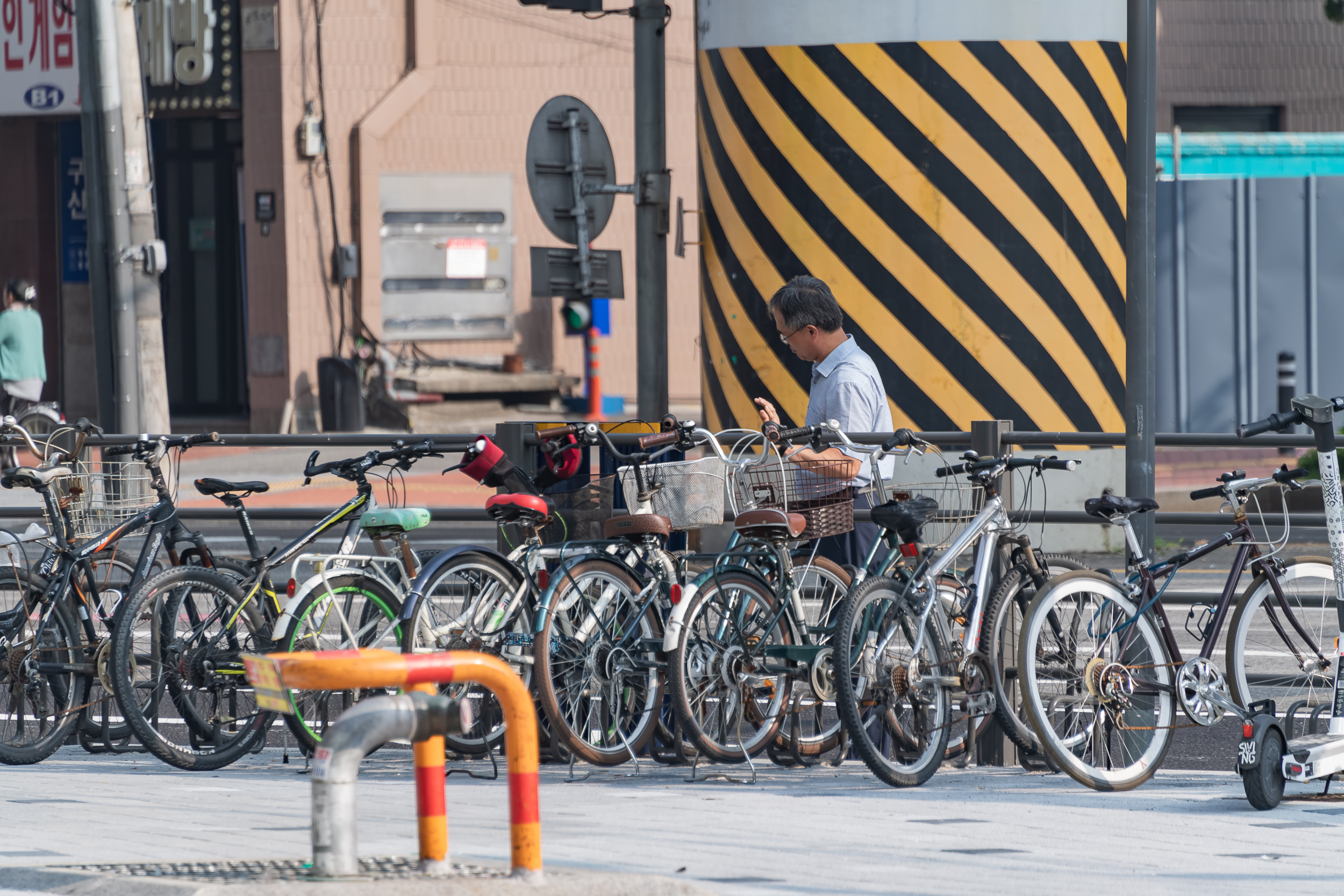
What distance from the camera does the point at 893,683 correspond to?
6000 mm

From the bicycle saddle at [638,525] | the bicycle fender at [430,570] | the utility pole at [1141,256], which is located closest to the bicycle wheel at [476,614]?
the bicycle fender at [430,570]

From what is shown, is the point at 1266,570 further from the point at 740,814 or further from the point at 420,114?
the point at 420,114

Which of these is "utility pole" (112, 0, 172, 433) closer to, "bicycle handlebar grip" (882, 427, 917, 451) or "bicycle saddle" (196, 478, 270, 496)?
"bicycle saddle" (196, 478, 270, 496)

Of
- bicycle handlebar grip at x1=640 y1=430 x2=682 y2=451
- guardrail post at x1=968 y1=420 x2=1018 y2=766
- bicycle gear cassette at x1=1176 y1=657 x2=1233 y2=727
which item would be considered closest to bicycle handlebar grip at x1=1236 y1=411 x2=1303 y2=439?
bicycle gear cassette at x1=1176 y1=657 x2=1233 y2=727

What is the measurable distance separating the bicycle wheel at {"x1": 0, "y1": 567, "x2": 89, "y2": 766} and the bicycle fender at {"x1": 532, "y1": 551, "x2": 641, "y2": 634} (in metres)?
1.81

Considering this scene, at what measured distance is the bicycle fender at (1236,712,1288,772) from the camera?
5570 mm

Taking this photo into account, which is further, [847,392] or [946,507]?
[847,392]

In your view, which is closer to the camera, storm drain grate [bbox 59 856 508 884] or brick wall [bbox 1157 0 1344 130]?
storm drain grate [bbox 59 856 508 884]

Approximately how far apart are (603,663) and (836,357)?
4.71 feet

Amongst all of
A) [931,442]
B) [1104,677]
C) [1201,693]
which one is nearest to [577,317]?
[931,442]

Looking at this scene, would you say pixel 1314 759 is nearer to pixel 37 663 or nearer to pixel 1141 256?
pixel 1141 256

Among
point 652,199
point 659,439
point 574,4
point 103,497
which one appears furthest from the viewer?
point 652,199

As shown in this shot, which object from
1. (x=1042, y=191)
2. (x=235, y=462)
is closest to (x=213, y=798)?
(x=1042, y=191)

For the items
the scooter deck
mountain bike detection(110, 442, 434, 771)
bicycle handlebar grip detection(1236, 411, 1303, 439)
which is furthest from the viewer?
mountain bike detection(110, 442, 434, 771)
